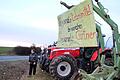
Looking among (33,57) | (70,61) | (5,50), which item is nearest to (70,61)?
(70,61)

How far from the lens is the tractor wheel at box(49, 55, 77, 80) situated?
14.4 metres

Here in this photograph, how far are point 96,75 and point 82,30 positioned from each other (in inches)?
49.8

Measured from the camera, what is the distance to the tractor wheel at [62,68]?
14.4 m

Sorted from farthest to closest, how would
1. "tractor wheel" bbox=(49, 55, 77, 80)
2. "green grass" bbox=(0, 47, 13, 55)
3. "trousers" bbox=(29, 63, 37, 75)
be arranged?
1. "green grass" bbox=(0, 47, 13, 55)
2. "trousers" bbox=(29, 63, 37, 75)
3. "tractor wheel" bbox=(49, 55, 77, 80)

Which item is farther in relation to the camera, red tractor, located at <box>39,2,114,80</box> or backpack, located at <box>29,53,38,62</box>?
backpack, located at <box>29,53,38,62</box>

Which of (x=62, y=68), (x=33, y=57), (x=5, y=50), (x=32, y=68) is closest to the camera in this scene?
(x=62, y=68)

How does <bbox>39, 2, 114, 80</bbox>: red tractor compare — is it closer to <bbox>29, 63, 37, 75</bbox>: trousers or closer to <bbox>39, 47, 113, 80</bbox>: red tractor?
<bbox>39, 47, 113, 80</bbox>: red tractor

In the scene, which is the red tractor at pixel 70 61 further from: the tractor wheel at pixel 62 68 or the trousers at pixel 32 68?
the trousers at pixel 32 68

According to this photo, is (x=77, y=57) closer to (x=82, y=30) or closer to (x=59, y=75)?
(x=59, y=75)

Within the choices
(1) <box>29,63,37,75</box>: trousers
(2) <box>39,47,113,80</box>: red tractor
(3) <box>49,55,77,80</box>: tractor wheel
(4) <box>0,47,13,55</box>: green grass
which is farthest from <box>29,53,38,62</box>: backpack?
(4) <box>0,47,13,55</box>: green grass

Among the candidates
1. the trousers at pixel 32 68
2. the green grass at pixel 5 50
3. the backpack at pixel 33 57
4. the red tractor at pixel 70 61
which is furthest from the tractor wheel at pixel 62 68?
the green grass at pixel 5 50

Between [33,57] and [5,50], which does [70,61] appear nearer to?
[33,57]

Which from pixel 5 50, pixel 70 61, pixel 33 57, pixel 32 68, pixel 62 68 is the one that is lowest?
pixel 32 68

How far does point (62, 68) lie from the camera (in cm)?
1453
